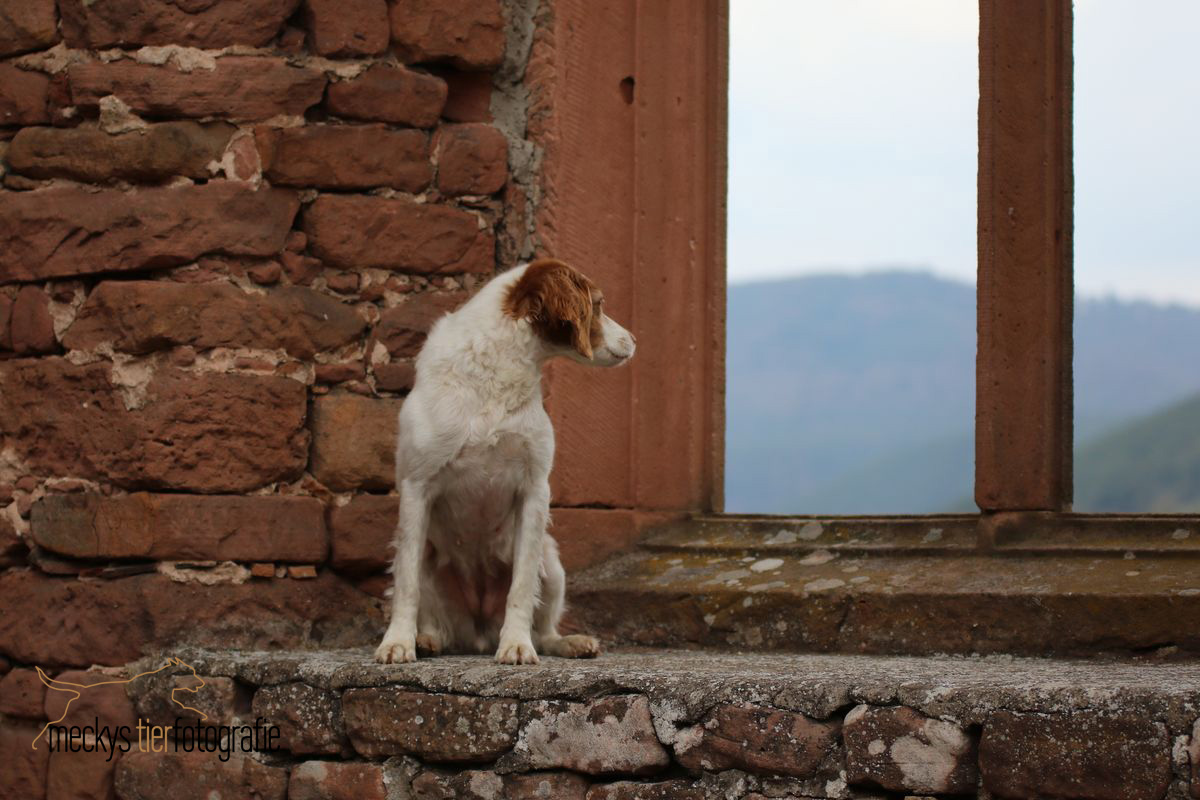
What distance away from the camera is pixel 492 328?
175 inches

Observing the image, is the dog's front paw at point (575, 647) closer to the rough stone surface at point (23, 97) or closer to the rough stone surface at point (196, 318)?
the rough stone surface at point (196, 318)

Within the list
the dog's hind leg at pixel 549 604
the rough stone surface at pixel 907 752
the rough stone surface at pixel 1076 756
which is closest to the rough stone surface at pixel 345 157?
the dog's hind leg at pixel 549 604

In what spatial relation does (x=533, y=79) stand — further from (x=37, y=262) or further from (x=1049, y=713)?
(x=1049, y=713)

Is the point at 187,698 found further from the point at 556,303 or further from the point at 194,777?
the point at 556,303

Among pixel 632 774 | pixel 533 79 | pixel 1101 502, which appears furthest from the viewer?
pixel 1101 502

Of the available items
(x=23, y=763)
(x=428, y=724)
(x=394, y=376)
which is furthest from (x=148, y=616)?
(x=428, y=724)

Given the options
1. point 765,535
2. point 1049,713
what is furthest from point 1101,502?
point 1049,713

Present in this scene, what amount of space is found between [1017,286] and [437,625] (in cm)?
209

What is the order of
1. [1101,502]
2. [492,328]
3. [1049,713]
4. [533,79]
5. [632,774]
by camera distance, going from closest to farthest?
[1049,713] → [632,774] → [492,328] → [533,79] → [1101,502]

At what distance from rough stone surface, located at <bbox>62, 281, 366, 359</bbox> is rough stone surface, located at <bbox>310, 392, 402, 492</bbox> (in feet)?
0.67

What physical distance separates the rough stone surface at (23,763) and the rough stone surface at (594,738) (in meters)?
1.88

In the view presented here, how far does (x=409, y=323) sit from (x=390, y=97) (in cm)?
74

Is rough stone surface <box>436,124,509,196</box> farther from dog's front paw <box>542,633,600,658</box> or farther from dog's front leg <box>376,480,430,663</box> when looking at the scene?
dog's front paw <box>542,633,600,658</box>

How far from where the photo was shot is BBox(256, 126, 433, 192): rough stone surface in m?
4.80
